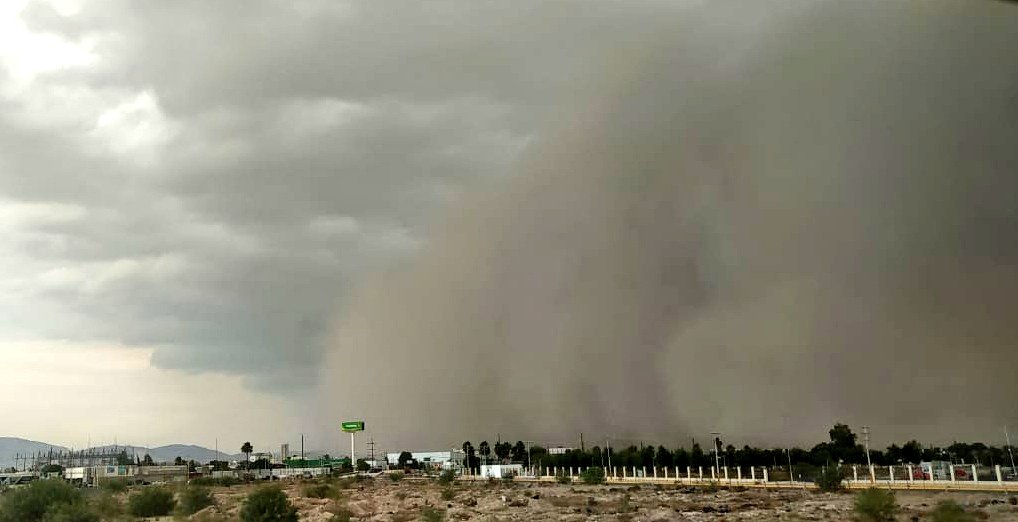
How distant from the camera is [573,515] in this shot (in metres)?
45.7

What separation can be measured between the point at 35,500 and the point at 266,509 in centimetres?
1562

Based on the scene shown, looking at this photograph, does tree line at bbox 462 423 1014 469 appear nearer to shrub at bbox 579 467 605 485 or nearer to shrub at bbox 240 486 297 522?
shrub at bbox 579 467 605 485

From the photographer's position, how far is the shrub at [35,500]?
41.1 m

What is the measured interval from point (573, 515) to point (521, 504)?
1027cm

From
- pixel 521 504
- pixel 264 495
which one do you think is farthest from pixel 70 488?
pixel 521 504

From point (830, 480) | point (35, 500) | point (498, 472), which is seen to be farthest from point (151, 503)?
point (498, 472)

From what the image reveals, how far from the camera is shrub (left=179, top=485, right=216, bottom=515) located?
49594 mm

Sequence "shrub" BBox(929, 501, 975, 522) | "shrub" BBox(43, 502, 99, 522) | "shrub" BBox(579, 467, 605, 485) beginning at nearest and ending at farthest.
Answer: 1. "shrub" BBox(929, 501, 975, 522)
2. "shrub" BBox(43, 502, 99, 522)
3. "shrub" BBox(579, 467, 605, 485)

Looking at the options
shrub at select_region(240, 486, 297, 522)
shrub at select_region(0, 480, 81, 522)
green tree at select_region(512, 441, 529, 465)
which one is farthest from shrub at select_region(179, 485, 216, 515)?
green tree at select_region(512, 441, 529, 465)

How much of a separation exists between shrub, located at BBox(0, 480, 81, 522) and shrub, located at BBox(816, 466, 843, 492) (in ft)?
181

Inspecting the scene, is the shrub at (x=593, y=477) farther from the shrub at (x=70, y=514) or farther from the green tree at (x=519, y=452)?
the green tree at (x=519, y=452)

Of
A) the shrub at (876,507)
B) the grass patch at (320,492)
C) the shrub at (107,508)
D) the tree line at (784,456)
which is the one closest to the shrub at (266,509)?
the shrub at (107,508)

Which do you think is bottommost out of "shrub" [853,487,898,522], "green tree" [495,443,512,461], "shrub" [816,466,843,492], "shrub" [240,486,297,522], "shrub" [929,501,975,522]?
"green tree" [495,443,512,461]

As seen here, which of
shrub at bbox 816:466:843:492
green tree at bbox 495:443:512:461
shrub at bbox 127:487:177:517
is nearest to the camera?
shrub at bbox 127:487:177:517
